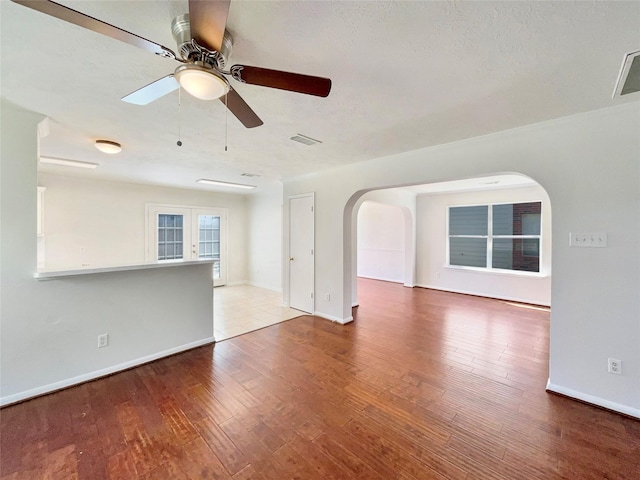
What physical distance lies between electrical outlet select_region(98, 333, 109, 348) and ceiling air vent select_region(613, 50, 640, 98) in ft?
15.2

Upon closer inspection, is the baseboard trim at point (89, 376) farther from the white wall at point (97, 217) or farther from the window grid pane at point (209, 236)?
the window grid pane at point (209, 236)

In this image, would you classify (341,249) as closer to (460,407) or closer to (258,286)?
(460,407)

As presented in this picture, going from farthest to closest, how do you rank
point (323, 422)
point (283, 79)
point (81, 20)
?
point (323, 422) → point (283, 79) → point (81, 20)

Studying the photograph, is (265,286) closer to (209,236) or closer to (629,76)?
(209,236)

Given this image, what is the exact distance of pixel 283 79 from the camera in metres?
1.33

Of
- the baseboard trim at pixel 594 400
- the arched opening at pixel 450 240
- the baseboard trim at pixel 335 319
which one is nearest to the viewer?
the baseboard trim at pixel 594 400

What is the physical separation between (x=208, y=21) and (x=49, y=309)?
2.84 meters

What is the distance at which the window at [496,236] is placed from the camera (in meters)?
5.37

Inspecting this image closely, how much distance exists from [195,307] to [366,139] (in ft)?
9.49

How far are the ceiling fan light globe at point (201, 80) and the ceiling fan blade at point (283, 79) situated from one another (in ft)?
0.28

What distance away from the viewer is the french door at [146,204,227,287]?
5.87 metres

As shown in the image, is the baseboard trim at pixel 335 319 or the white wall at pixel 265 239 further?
the white wall at pixel 265 239

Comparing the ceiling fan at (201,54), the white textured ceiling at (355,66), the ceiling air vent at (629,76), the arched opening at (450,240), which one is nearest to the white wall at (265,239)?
the arched opening at (450,240)

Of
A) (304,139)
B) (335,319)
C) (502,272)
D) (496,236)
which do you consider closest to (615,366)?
(335,319)
